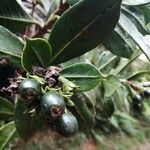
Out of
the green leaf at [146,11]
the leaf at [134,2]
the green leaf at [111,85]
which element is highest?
the leaf at [134,2]

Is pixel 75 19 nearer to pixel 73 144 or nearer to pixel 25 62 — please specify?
pixel 25 62

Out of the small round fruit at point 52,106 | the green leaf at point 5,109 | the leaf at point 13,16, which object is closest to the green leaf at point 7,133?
the green leaf at point 5,109

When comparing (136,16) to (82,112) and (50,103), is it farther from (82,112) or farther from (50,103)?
(50,103)

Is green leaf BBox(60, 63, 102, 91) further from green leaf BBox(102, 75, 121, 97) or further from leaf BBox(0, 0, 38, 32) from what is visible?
green leaf BBox(102, 75, 121, 97)

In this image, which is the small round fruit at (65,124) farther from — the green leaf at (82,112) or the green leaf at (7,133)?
the green leaf at (7,133)

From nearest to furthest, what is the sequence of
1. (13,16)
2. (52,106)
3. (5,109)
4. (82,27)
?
(52,106) → (82,27) → (13,16) → (5,109)

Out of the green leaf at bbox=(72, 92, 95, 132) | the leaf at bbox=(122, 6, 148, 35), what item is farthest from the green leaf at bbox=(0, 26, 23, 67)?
the leaf at bbox=(122, 6, 148, 35)

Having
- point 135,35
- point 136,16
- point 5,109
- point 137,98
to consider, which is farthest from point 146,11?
point 5,109
